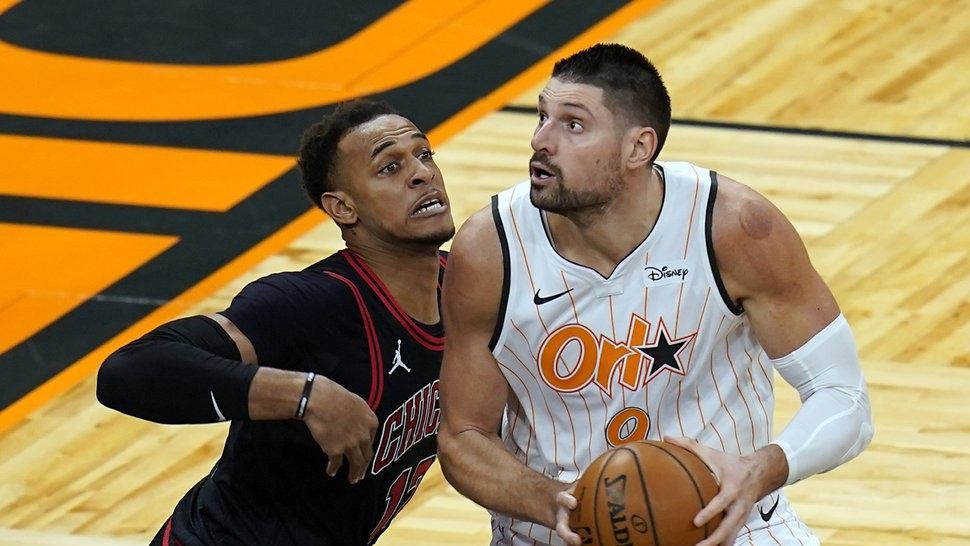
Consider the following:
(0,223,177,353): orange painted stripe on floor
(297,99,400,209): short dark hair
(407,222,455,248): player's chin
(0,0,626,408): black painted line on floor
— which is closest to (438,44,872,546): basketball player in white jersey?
(407,222,455,248): player's chin

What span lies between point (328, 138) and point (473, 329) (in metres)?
0.85

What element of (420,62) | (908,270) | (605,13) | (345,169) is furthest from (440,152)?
(345,169)

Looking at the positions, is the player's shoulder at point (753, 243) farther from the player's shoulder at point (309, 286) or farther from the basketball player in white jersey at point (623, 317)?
the player's shoulder at point (309, 286)

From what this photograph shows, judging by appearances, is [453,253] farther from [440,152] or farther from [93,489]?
→ [440,152]

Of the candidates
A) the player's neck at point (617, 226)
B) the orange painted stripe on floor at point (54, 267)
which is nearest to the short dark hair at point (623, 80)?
the player's neck at point (617, 226)

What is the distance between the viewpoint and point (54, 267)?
327 inches

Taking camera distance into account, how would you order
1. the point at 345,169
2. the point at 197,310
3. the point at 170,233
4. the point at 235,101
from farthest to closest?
the point at 235,101
the point at 170,233
the point at 197,310
the point at 345,169

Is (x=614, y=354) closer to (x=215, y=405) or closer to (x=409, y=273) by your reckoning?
(x=409, y=273)

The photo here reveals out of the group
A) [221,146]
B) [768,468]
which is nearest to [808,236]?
[221,146]

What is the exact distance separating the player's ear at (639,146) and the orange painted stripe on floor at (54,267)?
3939 mm

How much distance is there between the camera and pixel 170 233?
336 inches

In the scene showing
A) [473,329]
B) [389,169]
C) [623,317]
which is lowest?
[623,317]

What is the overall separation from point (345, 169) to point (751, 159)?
3.82 meters

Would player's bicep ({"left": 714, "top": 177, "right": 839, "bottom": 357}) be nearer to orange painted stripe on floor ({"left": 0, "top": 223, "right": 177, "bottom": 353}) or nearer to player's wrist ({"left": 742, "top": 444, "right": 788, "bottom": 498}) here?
player's wrist ({"left": 742, "top": 444, "right": 788, "bottom": 498})
